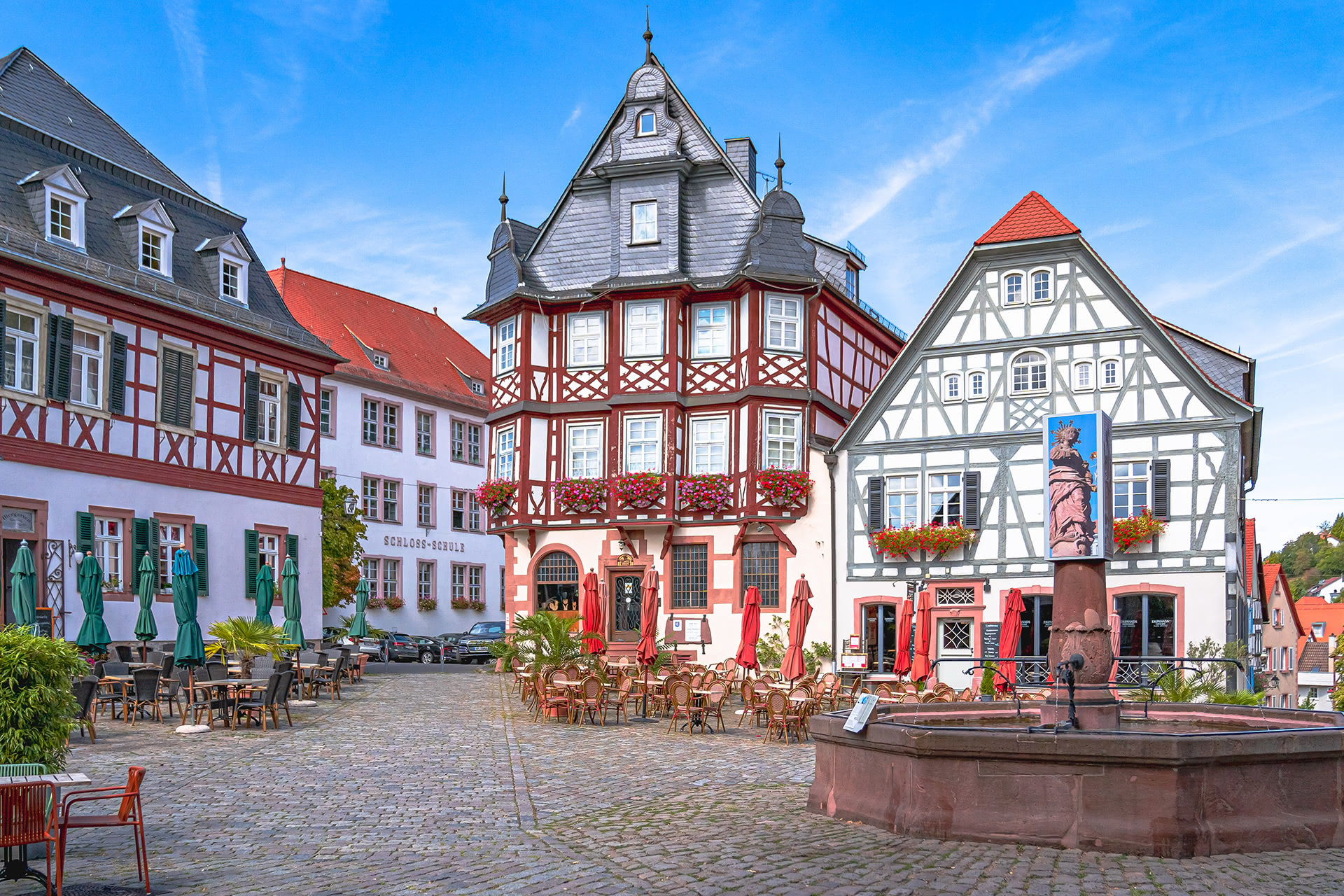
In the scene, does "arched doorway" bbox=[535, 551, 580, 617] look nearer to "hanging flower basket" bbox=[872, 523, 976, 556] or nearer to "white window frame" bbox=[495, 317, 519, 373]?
"white window frame" bbox=[495, 317, 519, 373]

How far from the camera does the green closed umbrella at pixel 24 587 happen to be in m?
20.0

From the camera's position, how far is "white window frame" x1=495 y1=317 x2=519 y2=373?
32.4m

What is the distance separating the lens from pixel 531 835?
10.0 meters

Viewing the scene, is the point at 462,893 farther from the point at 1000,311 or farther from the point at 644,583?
the point at 1000,311

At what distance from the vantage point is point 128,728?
59.5 feet


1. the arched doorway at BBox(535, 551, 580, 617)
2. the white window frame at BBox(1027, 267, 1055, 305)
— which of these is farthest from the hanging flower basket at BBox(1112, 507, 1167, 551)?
the arched doorway at BBox(535, 551, 580, 617)

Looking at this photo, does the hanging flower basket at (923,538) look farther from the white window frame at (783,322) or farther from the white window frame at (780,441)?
the white window frame at (783,322)

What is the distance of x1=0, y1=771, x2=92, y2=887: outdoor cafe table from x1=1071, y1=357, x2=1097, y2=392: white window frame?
22311mm

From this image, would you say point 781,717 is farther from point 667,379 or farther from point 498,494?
point 498,494

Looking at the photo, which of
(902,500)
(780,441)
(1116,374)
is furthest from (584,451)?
(1116,374)

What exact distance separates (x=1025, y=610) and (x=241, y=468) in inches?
676

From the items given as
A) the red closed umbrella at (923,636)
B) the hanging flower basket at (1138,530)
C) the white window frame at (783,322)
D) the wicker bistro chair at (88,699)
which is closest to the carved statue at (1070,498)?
the red closed umbrella at (923,636)

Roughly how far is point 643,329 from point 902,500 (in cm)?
747

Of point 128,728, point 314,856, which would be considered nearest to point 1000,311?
point 128,728
